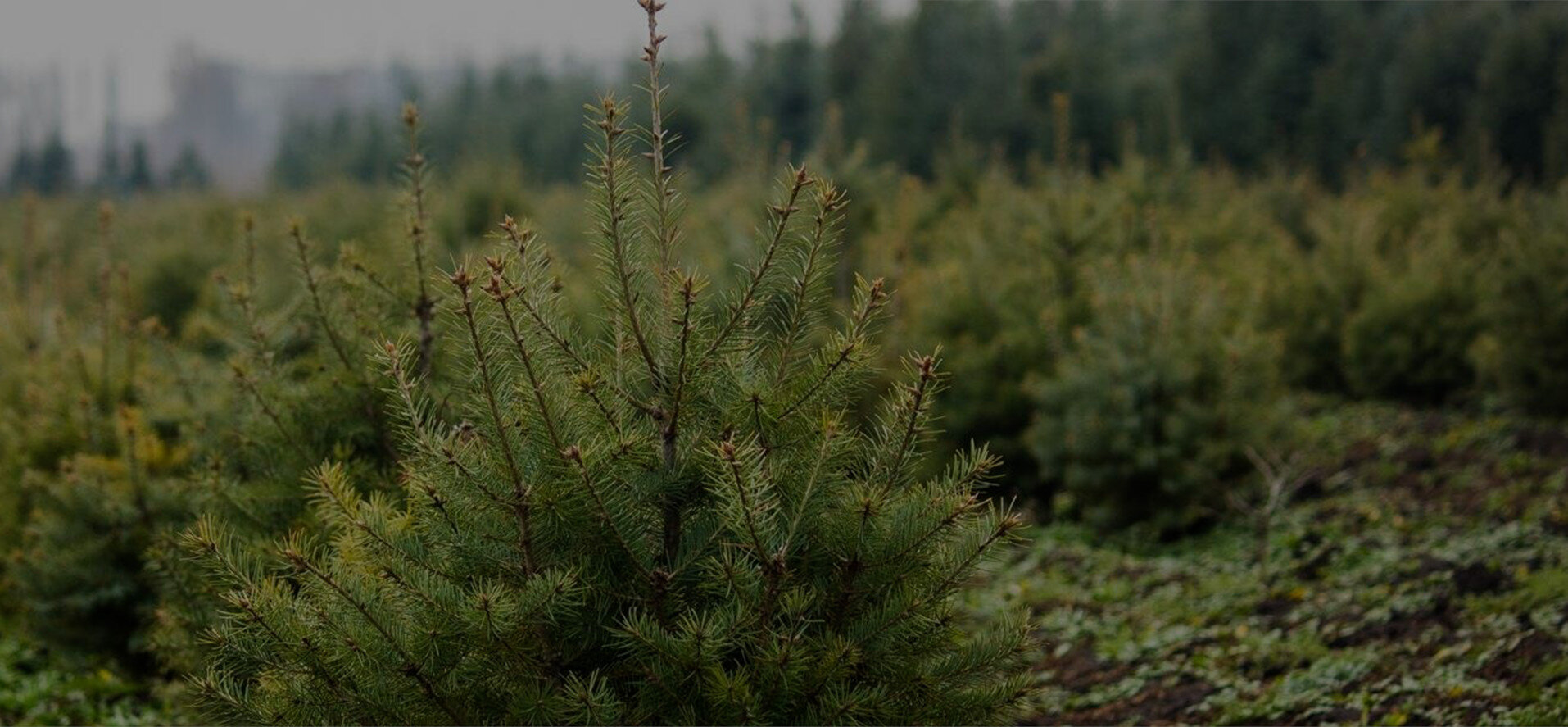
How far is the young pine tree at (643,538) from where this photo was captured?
2.37m

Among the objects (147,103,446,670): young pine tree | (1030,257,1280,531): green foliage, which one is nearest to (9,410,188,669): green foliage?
(147,103,446,670): young pine tree

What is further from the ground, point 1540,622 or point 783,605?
point 783,605

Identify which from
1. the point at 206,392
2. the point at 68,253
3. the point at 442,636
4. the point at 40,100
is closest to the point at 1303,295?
the point at 206,392

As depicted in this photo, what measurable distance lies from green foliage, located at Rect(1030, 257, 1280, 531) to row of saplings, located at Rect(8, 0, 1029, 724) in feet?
17.4

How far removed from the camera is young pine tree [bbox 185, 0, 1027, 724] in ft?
7.78

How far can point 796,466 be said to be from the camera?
2582 mm

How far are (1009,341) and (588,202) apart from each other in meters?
6.71

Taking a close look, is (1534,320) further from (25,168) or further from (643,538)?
(25,168)

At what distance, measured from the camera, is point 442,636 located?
239cm

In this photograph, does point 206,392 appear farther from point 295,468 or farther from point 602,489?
point 602,489

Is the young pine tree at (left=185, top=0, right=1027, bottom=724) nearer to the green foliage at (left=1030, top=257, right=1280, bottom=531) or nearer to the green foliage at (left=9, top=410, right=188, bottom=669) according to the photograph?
the green foliage at (left=9, top=410, right=188, bottom=669)

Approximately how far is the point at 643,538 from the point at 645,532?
1 cm

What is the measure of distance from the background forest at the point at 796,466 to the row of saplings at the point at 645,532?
0.01 metres

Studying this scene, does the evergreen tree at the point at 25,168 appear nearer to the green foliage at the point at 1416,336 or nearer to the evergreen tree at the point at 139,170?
the evergreen tree at the point at 139,170
